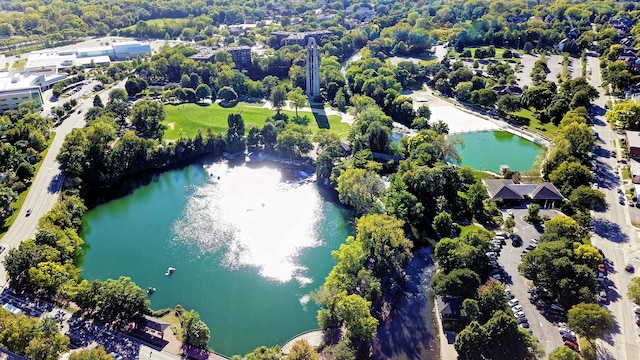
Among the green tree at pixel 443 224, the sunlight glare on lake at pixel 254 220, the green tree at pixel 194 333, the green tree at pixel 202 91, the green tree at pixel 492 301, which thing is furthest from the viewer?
the green tree at pixel 202 91

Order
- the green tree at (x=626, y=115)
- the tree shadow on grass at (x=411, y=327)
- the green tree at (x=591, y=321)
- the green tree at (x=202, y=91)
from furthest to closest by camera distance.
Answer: the green tree at (x=202, y=91), the green tree at (x=626, y=115), the tree shadow on grass at (x=411, y=327), the green tree at (x=591, y=321)

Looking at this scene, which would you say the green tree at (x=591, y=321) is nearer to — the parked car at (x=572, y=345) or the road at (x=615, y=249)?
Result: the parked car at (x=572, y=345)

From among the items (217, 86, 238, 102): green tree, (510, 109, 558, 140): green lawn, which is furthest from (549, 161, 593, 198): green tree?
(217, 86, 238, 102): green tree

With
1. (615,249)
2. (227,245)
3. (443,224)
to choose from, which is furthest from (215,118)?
(615,249)

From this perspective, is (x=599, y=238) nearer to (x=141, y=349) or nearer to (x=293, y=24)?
(x=141, y=349)

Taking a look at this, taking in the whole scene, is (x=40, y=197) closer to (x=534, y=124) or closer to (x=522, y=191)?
(x=522, y=191)

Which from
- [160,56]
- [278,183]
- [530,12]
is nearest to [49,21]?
[160,56]

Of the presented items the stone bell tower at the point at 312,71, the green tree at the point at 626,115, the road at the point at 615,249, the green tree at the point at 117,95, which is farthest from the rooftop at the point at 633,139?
the green tree at the point at 117,95
